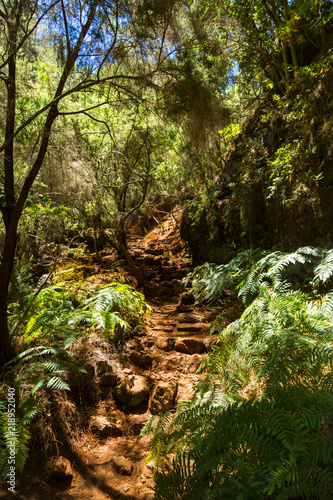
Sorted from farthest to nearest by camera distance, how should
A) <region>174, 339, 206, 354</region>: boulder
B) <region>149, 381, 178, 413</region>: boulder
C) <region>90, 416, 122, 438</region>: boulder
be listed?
1. <region>174, 339, 206, 354</region>: boulder
2. <region>149, 381, 178, 413</region>: boulder
3. <region>90, 416, 122, 438</region>: boulder

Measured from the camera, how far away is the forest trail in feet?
8.27

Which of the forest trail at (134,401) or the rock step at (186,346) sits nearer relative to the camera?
the forest trail at (134,401)

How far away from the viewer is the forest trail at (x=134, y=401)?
8.27 ft

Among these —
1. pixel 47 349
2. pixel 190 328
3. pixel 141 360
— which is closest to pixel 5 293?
pixel 47 349

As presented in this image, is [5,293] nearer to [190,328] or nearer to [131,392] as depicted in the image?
[131,392]

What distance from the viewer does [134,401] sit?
138 inches

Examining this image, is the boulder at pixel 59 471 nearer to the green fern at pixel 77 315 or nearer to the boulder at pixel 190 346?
the green fern at pixel 77 315

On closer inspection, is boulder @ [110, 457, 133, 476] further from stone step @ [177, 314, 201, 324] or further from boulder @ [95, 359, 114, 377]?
stone step @ [177, 314, 201, 324]

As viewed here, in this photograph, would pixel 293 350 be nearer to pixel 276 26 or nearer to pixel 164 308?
pixel 164 308

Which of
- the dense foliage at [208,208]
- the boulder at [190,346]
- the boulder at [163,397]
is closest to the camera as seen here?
the dense foliage at [208,208]

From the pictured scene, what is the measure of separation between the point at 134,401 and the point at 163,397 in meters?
0.33

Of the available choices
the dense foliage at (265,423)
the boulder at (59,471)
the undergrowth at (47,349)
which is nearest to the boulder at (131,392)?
the undergrowth at (47,349)

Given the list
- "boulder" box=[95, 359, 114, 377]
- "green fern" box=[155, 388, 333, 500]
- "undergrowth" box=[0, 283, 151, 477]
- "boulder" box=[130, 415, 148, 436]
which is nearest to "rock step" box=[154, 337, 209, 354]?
"undergrowth" box=[0, 283, 151, 477]

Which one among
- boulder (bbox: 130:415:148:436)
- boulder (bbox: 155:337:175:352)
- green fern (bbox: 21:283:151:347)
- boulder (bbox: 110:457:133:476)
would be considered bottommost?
boulder (bbox: 110:457:133:476)
